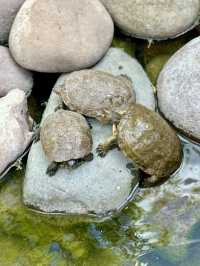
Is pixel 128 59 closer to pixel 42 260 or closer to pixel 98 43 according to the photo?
pixel 98 43

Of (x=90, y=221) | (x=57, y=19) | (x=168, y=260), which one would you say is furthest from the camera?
(x=57, y=19)

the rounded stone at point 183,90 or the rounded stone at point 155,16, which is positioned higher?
the rounded stone at point 155,16

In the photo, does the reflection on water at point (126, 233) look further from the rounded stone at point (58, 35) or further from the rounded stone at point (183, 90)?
the rounded stone at point (58, 35)

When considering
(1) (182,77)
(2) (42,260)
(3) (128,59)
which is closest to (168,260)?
(2) (42,260)

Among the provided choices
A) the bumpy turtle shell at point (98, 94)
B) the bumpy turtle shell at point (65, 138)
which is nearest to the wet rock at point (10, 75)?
the bumpy turtle shell at point (98, 94)

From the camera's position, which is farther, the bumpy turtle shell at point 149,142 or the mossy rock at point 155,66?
the mossy rock at point 155,66

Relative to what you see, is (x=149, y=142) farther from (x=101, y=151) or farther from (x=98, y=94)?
(x=98, y=94)

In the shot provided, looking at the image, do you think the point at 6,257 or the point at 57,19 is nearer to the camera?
the point at 6,257
